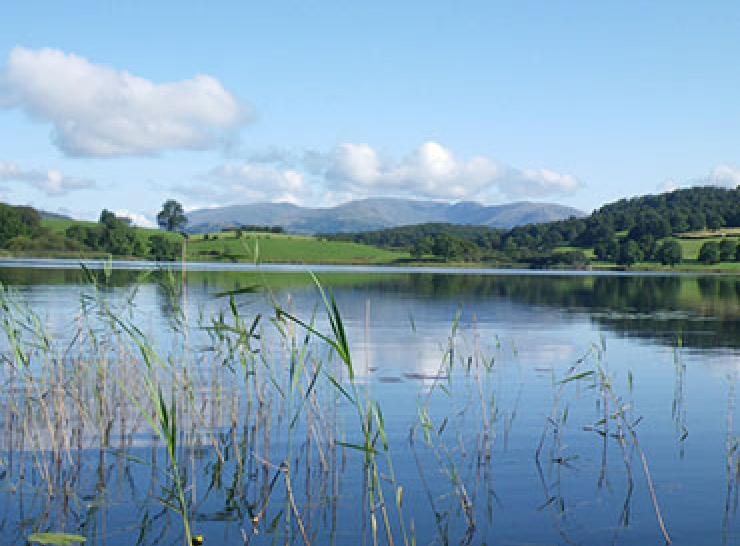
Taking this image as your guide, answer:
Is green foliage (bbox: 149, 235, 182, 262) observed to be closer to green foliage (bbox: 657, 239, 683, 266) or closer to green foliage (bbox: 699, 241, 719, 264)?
green foliage (bbox: 657, 239, 683, 266)

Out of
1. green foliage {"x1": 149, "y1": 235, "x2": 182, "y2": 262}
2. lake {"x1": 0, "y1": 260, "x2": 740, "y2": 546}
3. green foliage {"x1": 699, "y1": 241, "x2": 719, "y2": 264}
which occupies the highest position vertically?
green foliage {"x1": 699, "y1": 241, "x2": 719, "y2": 264}

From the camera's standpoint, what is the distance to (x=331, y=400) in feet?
63.6

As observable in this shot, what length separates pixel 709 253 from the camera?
189 metres

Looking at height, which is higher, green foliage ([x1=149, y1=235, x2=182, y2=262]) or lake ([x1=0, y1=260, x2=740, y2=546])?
green foliage ([x1=149, y1=235, x2=182, y2=262])

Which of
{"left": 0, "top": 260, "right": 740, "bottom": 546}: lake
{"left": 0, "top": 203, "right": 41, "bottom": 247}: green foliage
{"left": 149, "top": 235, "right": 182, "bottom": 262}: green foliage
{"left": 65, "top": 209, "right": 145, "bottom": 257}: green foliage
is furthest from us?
{"left": 65, "top": 209, "right": 145, "bottom": 257}: green foliage

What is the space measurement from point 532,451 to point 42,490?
9.16 metres

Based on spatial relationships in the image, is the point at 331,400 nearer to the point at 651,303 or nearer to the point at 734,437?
the point at 734,437

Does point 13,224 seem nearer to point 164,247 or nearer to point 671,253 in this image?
point 164,247

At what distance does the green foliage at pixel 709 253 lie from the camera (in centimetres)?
18862

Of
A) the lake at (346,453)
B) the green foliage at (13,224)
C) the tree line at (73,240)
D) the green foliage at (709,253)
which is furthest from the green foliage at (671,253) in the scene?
the lake at (346,453)

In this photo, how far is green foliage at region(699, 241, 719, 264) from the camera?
18862 cm

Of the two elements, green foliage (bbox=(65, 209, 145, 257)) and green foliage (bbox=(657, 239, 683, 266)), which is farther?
green foliage (bbox=(657, 239, 683, 266))

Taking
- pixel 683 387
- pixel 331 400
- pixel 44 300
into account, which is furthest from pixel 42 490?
pixel 44 300

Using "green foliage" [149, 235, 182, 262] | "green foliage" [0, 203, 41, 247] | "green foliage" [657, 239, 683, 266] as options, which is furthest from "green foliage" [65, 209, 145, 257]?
"green foliage" [657, 239, 683, 266]
